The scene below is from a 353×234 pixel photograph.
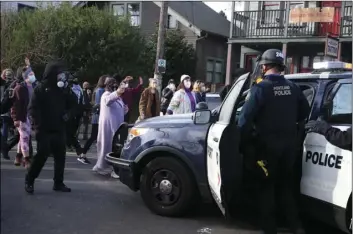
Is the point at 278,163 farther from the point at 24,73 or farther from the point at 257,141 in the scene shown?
the point at 24,73

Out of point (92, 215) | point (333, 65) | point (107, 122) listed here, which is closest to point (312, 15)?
point (107, 122)

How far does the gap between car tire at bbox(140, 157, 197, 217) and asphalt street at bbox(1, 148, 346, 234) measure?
0.13 m

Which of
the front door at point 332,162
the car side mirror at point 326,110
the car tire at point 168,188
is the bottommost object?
the car tire at point 168,188

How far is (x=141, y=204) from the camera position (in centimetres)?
610

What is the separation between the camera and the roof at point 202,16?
1062 inches

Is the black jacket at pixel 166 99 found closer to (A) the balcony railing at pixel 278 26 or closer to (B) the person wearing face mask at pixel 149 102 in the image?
(B) the person wearing face mask at pixel 149 102

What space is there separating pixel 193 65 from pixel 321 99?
21.0 m

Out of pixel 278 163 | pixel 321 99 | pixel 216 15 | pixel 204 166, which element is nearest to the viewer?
pixel 278 163

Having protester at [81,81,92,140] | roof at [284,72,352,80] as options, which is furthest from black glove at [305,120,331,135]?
protester at [81,81,92,140]

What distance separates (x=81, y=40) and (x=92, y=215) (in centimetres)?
1655

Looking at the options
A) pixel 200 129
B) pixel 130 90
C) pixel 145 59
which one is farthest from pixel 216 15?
pixel 200 129

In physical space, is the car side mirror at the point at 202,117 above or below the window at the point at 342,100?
below

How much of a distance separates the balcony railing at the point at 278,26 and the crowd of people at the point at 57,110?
9.50 m

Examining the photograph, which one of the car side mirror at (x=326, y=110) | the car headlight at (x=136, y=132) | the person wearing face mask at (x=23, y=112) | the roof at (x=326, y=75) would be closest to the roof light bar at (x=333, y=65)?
the roof at (x=326, y=75)
